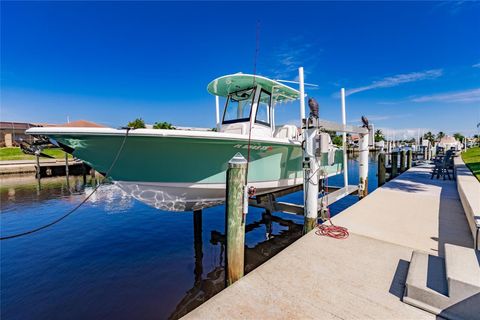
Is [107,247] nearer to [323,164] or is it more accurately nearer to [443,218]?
[323,164]

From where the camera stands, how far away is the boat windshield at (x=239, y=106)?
5.86 meters

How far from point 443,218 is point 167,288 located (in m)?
5.67

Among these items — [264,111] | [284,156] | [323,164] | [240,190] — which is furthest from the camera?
[323,164]

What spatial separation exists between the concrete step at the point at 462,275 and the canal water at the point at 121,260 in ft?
12.1

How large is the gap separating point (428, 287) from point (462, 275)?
0.30 meters

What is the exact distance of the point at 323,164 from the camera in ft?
25.2

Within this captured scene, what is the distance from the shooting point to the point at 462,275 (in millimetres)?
2127

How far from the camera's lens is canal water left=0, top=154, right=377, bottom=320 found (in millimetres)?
4062

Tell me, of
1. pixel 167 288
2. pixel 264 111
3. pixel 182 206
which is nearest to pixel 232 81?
pixel 264 111

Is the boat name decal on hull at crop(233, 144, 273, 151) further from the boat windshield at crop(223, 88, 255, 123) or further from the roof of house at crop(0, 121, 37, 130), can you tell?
the roof of house at crop(0, 121, 37, 130)

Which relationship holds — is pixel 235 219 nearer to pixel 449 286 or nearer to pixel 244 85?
pixel 449 286

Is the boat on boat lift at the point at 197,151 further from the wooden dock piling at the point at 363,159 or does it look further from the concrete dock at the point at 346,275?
the wooden dock piling at the point at 363,159

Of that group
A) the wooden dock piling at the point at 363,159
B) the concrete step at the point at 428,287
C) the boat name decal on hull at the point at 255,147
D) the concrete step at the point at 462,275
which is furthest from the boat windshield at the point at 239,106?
the wooden dock piling at the point at 363,159

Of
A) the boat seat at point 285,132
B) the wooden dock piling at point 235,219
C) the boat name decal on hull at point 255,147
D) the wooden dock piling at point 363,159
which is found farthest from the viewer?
the wooden dock piling at point 363,159
